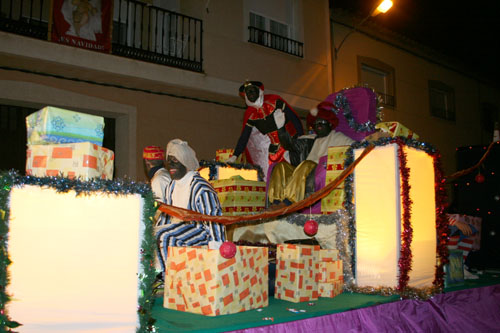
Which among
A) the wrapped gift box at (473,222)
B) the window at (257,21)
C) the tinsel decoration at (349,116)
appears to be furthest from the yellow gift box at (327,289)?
the window at (257,21)

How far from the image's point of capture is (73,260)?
2.41m

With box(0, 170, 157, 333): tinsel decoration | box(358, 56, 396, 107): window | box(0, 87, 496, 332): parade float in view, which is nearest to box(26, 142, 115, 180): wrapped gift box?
box(0, 87, 496, 332): parade float

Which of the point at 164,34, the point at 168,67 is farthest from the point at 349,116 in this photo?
the point at 164,34

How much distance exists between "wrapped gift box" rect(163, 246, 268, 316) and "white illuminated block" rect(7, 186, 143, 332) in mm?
718

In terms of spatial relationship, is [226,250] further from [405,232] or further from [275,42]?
[275,42]

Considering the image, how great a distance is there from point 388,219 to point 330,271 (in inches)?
30.9

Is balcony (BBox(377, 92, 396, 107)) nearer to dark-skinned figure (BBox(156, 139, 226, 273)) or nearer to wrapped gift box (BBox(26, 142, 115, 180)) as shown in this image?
dark-skinned figure (BBox(156, 139, 226, 273))

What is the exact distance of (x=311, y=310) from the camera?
3438 mm

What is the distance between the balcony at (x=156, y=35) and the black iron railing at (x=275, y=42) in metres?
1.48

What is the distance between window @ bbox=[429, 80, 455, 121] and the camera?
51.4 ft

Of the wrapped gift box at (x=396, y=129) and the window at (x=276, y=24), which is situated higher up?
the window at (x=276, y=24)

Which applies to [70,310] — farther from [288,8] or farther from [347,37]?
[347,37]

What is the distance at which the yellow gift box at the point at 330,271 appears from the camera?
411 centimetres

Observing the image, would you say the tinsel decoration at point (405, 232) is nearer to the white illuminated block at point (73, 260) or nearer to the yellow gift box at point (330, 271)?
the yellow gift box at point (330, 271)
